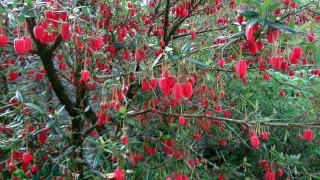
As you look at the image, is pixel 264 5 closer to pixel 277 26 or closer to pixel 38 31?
pixel 277 26

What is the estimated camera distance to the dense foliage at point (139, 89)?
1481 millimetres

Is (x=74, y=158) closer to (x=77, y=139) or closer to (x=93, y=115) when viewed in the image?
(x=77, y=139)

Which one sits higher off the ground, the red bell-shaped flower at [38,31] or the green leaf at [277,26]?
the red bell-shaped flower at [38,31]

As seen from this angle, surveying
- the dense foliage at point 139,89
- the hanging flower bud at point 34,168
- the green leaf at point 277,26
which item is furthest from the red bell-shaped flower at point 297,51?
the hanging flower bud at point 34,168

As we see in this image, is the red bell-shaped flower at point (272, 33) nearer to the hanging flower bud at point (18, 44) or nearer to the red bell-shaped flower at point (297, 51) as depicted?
the red bell-shaped flower at point (297, 51)

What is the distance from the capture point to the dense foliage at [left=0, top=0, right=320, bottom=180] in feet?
4.86

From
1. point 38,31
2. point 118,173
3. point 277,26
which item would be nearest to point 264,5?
point 277,26

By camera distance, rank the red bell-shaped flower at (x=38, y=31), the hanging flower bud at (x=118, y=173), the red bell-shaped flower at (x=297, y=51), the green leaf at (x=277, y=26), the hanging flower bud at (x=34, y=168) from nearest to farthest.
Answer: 1. the green leaf at (x=277, y=26)
2. the red bell-shaped flower at (x=297, y=51)
3. the red bell-shaped flower at (x=38, y=31)
4. the hanging flower bud at (x=118, y=173)
5. the hanging flower bud at (x=34, y=168)

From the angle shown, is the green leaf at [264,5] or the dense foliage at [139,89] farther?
the dense foliage at [139,89]

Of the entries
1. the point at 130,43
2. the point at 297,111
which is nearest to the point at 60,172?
the point at 130,43

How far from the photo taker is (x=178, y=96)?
1.41 meters

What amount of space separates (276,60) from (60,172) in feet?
5.61

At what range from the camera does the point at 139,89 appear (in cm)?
299

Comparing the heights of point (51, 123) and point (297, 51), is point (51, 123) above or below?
below
